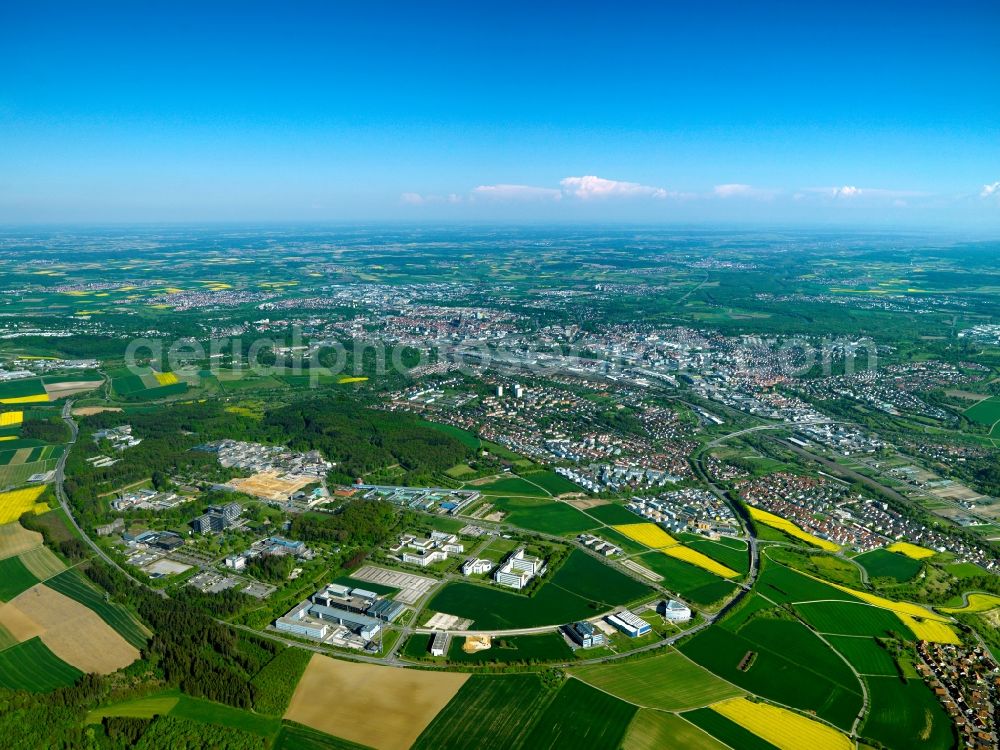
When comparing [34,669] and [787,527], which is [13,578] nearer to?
[34,669]

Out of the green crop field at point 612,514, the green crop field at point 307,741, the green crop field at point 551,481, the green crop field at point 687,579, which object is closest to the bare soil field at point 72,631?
the green crop field at point 307,741

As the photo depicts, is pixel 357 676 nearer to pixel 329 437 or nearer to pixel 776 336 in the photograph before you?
pixel 329 437

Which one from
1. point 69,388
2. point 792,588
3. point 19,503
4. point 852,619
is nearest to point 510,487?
point 792,588

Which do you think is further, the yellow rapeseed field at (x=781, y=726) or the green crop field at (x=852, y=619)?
the green crop field at (x=852, y=619)

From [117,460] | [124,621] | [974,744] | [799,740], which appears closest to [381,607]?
[124,621]

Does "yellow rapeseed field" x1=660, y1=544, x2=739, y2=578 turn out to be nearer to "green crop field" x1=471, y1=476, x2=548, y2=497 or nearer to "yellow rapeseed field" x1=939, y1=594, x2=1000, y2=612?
"yellow rapeseed field" x1=939, y1=594, x2=1000, y2=612

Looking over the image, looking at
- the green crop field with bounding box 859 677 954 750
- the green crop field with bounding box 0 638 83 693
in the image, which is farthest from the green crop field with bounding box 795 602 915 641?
the green crop field with bounding box 0 638 83 693

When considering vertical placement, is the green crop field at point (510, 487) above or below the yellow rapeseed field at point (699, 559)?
above

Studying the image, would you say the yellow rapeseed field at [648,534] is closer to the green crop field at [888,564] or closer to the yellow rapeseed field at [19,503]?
the green crop field at [888,564]

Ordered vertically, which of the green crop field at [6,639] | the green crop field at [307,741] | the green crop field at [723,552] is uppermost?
the green crop field at [6,639]
